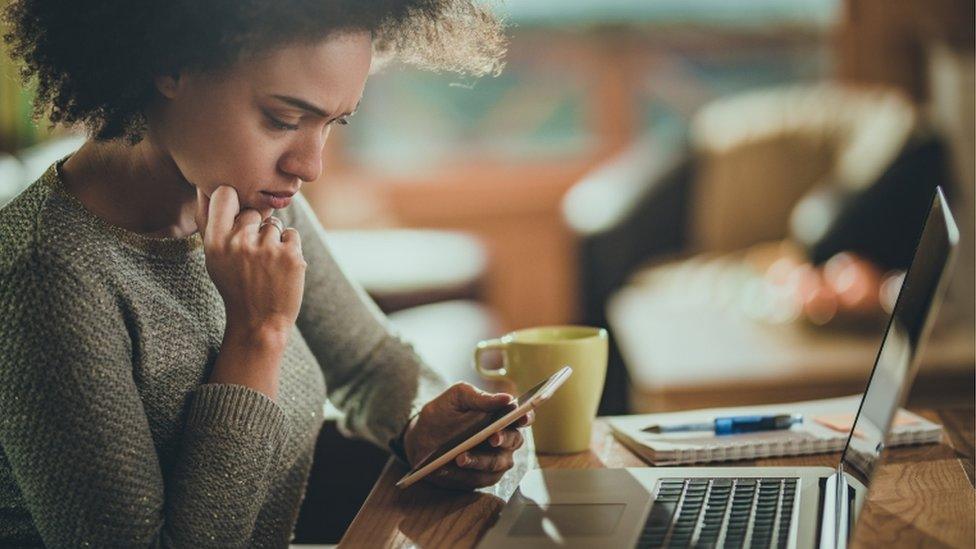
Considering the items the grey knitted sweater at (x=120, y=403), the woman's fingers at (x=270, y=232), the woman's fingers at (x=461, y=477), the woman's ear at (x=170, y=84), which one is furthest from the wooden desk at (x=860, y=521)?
the woman's ear at (x=170, y=84)

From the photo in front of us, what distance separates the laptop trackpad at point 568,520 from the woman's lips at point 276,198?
0.36 m

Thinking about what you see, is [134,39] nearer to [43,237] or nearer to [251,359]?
[43,237]

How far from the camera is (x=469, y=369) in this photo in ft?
8.12

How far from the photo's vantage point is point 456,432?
1097 mm

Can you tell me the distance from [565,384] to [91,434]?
0.46m

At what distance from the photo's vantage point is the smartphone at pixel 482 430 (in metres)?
0.92

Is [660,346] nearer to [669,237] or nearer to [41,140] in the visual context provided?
[669,237]

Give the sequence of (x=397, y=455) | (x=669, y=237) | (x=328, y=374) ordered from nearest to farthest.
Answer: (x=397, y=455)
(x=328, y=374)
(x=669, y=237)

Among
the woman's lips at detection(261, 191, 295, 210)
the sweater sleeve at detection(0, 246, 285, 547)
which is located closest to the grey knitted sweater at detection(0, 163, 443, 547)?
the sweater sleeve at detection(0, 246, 285, 547)

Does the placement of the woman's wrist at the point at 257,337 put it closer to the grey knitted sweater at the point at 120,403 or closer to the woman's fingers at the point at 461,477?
the grey knitted sweater at the point at 120,403

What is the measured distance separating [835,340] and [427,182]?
2.30m

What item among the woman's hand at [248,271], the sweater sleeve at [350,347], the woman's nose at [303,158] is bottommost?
the sweater sleeve at [350,347]

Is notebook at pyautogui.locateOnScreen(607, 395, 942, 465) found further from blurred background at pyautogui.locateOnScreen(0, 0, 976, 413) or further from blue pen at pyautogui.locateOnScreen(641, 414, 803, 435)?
blurred background at pyautogui.locateOnScreen(0, 0, 976, 413)

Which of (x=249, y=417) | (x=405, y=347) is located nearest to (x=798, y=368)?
(x=405, y=347)
